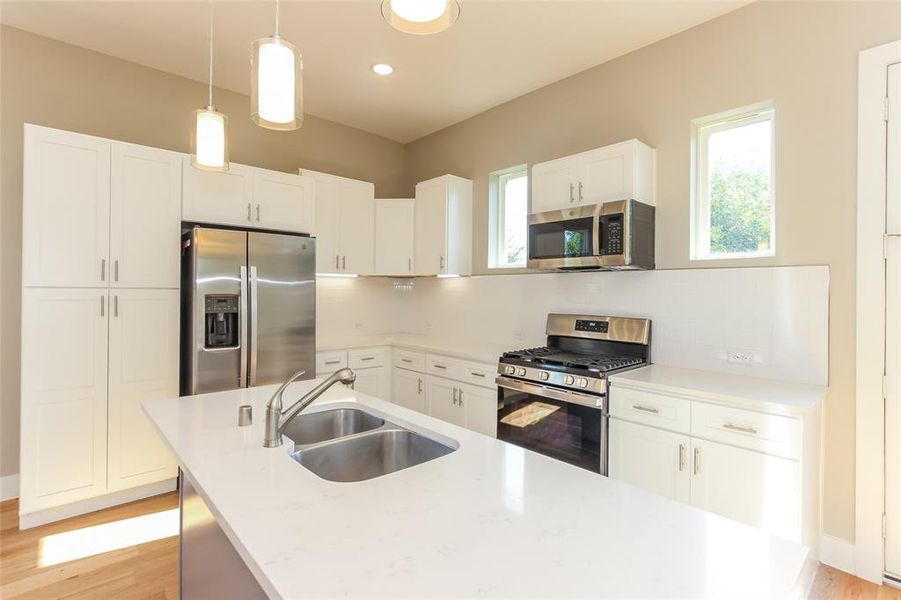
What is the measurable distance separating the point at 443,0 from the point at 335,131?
146 inches

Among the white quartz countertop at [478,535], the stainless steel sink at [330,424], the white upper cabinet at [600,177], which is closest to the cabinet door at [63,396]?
the stainless steel sink at [330,424]

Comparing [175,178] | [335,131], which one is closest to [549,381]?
[175,178]

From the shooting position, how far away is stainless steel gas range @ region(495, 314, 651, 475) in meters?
2.53

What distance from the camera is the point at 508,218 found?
4.14 meters

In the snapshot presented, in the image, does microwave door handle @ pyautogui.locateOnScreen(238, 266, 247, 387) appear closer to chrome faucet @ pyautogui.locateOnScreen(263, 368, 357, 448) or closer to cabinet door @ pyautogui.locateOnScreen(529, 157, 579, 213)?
chrome faucet @ pyautogui.locateOnScreen(263, 368, 357, 448)

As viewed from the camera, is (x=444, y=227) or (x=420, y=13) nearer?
(x=420, y=13)

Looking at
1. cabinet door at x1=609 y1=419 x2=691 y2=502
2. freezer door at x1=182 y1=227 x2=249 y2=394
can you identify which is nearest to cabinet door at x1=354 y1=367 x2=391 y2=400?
freezer door at x1=182 y1=227 x2=249 y2=394

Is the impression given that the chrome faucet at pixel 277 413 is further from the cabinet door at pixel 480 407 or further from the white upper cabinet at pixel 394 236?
the white upper cabinet at pixel 394 236

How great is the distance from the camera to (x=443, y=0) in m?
1.11

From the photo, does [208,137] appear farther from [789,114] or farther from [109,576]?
[789,114]

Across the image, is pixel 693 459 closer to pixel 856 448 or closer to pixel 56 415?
pixel 856 448

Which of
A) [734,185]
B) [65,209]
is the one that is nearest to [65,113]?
[65,209]

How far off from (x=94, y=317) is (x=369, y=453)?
2303mm

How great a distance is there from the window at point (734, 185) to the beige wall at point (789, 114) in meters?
0.10
